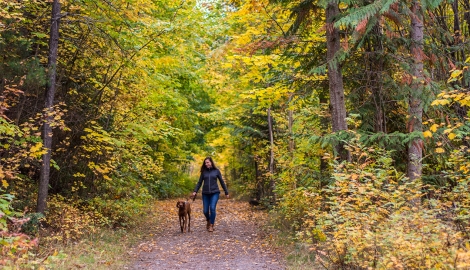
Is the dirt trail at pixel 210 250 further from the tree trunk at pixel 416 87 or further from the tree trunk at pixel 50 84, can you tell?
the tree trunk at pixel 416 87

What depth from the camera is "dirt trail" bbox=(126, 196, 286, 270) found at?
9.19 m

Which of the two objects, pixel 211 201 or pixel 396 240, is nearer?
pixel 396 240

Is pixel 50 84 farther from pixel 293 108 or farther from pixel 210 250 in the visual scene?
pixel 293 108

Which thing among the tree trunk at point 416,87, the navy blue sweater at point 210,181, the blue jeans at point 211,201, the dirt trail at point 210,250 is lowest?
the dirt trail at point 210,250

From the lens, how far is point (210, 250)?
10.8m

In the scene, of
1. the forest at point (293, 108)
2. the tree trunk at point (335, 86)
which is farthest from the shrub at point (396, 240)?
the tree trunk at point (335, 86)

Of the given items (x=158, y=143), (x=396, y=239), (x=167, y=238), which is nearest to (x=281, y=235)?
(x=167, y=238)

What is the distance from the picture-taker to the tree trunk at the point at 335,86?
377 inches

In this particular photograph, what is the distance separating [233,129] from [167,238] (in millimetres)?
10057

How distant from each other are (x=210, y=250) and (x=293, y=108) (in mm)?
4658

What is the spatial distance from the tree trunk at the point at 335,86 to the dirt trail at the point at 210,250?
9.73 ft

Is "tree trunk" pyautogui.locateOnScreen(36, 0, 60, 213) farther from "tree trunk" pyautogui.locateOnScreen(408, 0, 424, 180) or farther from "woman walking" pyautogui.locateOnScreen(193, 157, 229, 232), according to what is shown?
"tree trunk" pyautogui.locateOnScreen(408, 0, 424, 180)

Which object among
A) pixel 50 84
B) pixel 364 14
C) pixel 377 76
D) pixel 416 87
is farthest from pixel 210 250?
pixel 364 14

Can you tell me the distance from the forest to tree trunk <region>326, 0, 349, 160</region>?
2 cm
